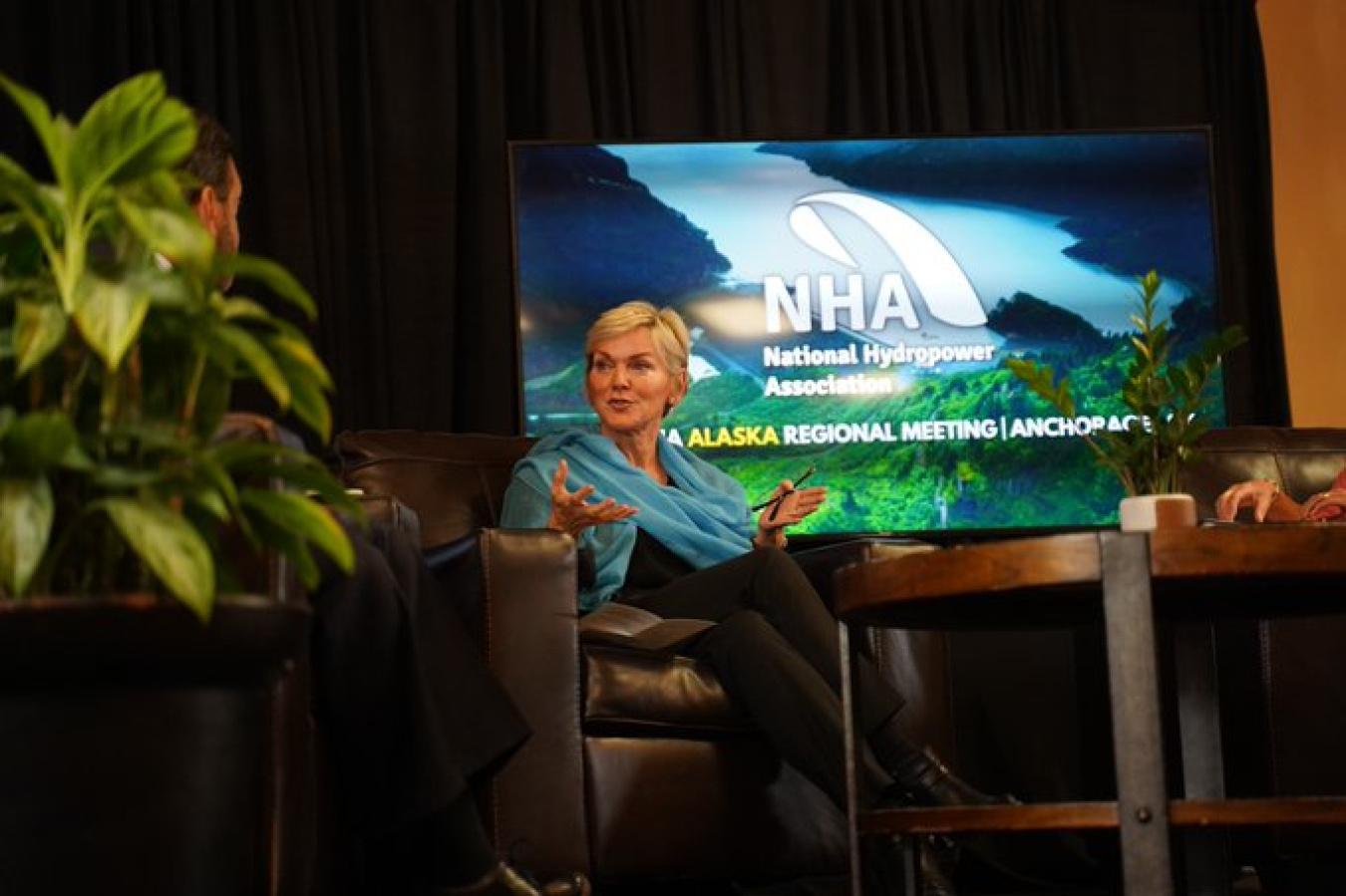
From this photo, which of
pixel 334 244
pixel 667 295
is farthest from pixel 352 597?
pixel 334 244

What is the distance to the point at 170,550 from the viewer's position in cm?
133

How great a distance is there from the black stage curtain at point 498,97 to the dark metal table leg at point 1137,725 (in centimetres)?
261

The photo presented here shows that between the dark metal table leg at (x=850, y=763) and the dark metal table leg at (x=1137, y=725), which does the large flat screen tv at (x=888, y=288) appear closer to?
the dark metal table leg at (x=850, y=763)

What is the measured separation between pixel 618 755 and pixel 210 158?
1076 millimetres

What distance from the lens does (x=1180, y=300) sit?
14.7ft

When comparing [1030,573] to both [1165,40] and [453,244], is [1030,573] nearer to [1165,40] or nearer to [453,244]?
[453,244]

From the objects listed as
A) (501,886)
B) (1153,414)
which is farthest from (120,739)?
(1153,414)

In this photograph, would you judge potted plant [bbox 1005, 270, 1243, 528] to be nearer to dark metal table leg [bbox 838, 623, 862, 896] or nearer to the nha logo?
dark metal table leg [bbox 838, 623, 862, 896]

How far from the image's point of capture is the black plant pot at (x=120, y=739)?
136cm

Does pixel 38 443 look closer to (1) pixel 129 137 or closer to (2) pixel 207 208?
(1) pixel 129 137

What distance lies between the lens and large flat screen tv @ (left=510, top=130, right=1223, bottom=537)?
4.40m

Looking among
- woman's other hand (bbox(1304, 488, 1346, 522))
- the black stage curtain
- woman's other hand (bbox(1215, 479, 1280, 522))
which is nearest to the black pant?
woman's other hand (bbox(1215, 479, 1280, 522))

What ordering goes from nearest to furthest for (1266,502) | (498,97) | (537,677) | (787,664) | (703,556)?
1. (537,677)
2. (787,664)
3. (1266,502)
4. (703,556)
5. (498,97)

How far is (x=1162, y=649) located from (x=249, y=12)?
2.60 m
